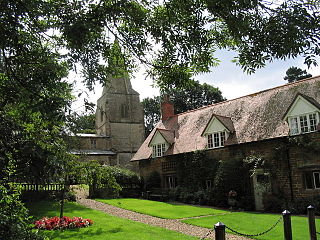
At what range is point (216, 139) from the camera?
2295 cm

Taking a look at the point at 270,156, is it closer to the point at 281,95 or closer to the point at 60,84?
the point at 281,95

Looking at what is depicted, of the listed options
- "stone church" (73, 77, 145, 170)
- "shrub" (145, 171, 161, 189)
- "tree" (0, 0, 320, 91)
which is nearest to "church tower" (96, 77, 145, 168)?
"stone church" (73, 77, 145, 170)

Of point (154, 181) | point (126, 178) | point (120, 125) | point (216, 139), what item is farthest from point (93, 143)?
point (216, 139)

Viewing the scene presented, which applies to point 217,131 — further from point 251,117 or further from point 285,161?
point 285,161

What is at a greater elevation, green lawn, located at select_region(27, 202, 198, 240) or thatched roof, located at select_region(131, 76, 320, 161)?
thatched roof, located at select_region(131, 76, 320, 161)

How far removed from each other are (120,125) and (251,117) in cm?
2923

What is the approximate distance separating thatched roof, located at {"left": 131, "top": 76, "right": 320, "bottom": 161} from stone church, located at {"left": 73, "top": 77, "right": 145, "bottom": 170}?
16867 millimetres

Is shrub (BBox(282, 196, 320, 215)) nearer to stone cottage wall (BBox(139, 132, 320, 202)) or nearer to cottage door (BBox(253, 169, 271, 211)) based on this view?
stone cottage wall (BBox(139, 132, 320, 202))

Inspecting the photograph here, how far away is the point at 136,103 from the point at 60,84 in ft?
153

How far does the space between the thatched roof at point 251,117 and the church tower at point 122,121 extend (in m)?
18.3

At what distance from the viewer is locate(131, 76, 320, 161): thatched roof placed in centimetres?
1978

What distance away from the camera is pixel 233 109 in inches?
977

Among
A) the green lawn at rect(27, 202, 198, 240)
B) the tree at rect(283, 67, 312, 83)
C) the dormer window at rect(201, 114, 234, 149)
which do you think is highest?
the tree at rect(283, 67, 312, 83)

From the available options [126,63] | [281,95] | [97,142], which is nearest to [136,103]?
[97,142]
